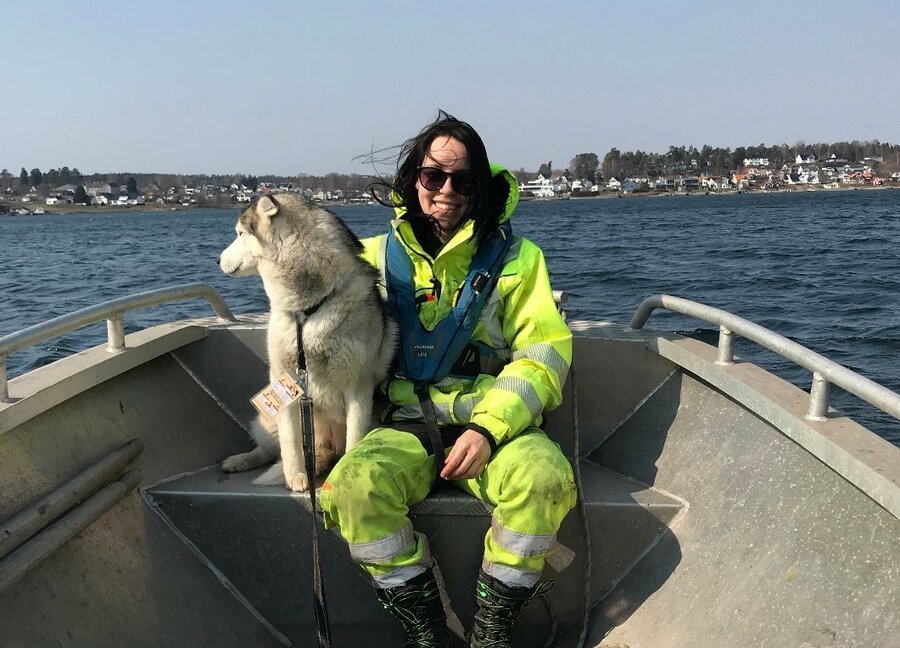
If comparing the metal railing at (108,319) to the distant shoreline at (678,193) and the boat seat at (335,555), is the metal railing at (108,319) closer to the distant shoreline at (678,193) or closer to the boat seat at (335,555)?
the boat seat at (335,555)

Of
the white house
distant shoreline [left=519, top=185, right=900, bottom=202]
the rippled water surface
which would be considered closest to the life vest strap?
the rippled water surface

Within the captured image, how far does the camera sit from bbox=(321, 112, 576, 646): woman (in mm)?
2545

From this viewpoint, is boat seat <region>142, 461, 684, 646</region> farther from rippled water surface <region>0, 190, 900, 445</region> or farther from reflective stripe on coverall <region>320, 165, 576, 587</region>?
rippled water surface <region>0, 190, 900, 445</region>

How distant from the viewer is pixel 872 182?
410 ft

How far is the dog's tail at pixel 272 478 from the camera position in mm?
3303

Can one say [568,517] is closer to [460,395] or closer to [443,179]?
[460,395]

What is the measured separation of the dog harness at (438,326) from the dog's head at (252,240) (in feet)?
1.73

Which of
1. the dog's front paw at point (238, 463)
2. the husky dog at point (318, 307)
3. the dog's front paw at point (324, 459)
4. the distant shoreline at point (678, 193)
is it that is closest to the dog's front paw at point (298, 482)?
the husky dog at point (318, 307)

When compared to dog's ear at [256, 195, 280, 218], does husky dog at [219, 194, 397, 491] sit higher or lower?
lower

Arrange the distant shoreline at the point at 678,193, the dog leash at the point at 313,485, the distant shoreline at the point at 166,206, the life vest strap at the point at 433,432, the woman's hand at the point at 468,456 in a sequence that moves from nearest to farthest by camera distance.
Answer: the woman's hand at the point at 468,456, the dog leash at the point at 313,485, the life vest strap at the point at 433,432, the distant shoreline at the point at 166,206, the distant shoreline at the point at 678,193

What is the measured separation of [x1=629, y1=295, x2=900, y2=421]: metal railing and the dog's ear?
1940 mm

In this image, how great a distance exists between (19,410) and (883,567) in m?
2.89

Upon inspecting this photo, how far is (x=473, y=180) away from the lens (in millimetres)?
3137

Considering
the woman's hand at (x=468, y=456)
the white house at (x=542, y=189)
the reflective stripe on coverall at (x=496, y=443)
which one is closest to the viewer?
the reflective stripe on coverall at (x=496, y=443)
